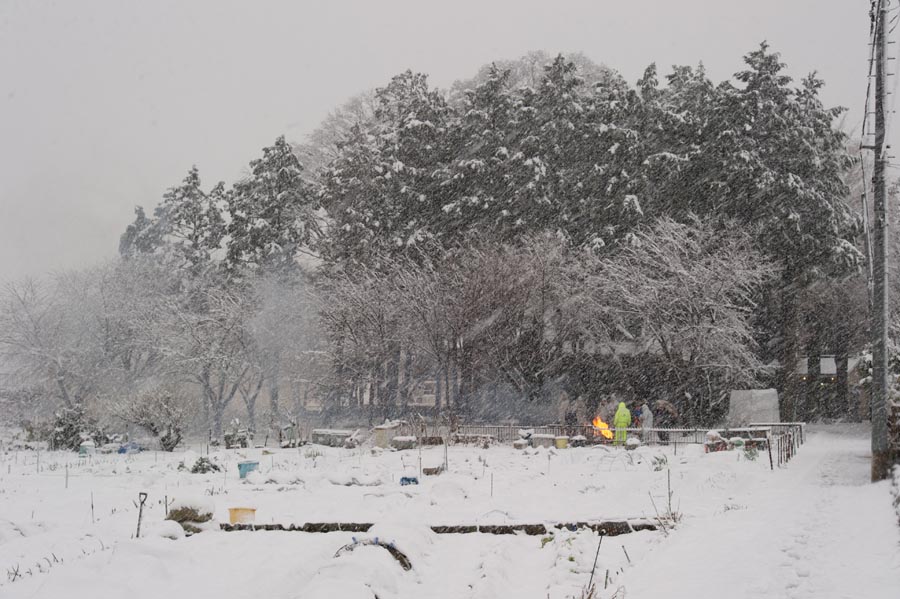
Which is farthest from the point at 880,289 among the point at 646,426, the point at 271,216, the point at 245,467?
the point at 271,216

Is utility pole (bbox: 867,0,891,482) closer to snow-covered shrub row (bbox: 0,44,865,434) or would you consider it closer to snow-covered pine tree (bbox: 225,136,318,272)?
snow-covered shrub row (bbox: 0,44,865,434)

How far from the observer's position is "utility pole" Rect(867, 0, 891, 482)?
1422cm

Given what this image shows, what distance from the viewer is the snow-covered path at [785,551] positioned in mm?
7418

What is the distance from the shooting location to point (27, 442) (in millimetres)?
30078

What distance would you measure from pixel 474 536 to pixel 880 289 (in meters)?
9.30

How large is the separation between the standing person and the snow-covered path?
928cm

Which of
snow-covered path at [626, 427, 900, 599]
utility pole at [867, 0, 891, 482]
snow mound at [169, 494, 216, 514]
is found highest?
utility pole at [867, 0, 891, 482]

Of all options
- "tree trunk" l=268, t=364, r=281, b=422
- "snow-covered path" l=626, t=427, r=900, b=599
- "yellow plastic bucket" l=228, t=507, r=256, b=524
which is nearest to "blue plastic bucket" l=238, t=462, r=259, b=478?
"yellow plastic bucket" l=228, t=507, r=256, b=524

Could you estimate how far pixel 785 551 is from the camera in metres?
8.84

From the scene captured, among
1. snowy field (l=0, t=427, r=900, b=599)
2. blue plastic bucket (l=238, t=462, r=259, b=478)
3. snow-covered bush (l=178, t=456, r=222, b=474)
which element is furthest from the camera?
snow-covered bush (l=178, t=456, r=222, b=474)

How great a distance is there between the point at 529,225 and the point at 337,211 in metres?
10.4

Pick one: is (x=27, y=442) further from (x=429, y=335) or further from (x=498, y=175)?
(x=498, y=175)

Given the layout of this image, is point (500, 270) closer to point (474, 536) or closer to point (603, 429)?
point (603, 429)

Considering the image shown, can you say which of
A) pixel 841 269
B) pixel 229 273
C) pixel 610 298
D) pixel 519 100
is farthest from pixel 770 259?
pixel 229 273
